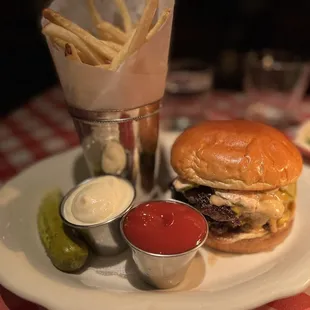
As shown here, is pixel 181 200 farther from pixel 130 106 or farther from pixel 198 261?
pixel 130 106

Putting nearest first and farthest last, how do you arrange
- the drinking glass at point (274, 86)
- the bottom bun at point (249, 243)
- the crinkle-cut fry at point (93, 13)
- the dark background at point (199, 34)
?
the bottom bun at point (249, 243) → the crinkle-cut fry at point (93, 13) → the drinking glass at point (274, 86) → the dark background at point (199, 34)

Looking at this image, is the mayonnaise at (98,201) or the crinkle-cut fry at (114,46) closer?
the mayonnaise at (98,201)

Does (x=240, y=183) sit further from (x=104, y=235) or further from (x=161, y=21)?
(x=161, y=21)

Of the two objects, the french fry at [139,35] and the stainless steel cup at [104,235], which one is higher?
the french fry at [139,35]

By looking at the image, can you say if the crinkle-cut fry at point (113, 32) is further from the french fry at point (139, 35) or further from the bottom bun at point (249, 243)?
the bottom bun at point (249, 243)

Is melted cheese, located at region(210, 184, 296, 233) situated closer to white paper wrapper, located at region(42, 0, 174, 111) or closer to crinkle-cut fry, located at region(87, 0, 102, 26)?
white paper wrapper, located at region(42, 0, 174, 111)

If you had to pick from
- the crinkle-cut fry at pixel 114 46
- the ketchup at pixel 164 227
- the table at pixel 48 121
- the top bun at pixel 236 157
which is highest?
the crinkle-cut fry at pixel 114 46

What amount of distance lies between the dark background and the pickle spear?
3043mm

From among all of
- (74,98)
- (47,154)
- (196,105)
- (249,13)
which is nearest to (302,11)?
(249,13)

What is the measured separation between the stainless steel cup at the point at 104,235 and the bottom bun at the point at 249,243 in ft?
1.17

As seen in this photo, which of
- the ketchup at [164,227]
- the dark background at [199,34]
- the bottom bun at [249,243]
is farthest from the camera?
the dark background at [199,34]

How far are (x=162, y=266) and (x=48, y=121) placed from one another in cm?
176

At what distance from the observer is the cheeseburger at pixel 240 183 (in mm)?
1619

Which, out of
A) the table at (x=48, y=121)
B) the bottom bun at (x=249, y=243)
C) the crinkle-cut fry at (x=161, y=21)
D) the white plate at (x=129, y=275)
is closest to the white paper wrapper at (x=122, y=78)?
the crinkle-cut fry at (x=161, y=21)
